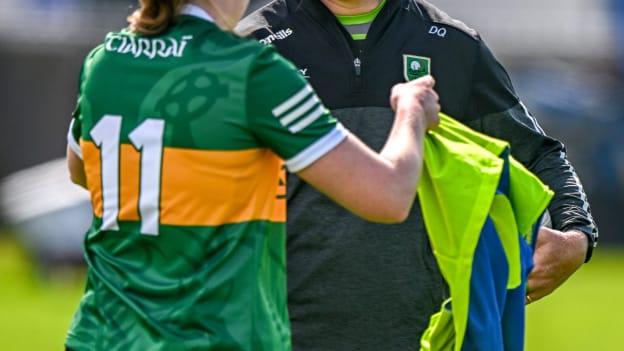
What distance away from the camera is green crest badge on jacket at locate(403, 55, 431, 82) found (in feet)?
16.3

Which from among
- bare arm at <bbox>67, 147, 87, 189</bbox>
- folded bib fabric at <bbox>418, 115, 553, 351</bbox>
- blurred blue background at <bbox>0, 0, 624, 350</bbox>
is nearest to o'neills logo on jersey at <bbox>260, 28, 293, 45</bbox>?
folded bib fabric at <bbox>418, 115, 553, 351</bbox>

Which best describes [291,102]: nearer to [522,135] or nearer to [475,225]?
[475,225]

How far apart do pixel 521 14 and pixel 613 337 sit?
11754 mm

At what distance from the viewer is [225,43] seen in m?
3.87

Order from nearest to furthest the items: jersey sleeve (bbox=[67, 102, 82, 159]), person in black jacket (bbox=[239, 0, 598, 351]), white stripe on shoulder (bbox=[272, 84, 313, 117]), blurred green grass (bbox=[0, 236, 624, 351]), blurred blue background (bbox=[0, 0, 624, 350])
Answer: white stripe on shoulder (bbox=[272, 84, 313, 117])
jersey sleeve (bbox=[67, 102, 82, 159])
person in black jacket (bbox=[239, 0, 598, 351])
blurred green grass (bbox=[0, 236, 624, 351])
blurred blue background (bbox=[0, 0, 624, 350])

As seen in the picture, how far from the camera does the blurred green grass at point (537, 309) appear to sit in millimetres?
13445

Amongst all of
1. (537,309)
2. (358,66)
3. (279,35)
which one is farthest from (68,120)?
(358,66)

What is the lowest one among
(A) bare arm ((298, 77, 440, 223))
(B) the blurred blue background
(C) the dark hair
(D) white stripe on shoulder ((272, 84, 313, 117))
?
(B) the blurred blue background

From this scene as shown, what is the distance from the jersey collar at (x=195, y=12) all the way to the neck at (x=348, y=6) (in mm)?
1104

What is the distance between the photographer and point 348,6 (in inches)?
198

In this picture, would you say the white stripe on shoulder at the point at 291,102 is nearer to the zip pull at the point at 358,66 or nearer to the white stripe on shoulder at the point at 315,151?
the white stripe on shoulder at the point at 315,151

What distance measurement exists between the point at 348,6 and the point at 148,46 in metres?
1.23

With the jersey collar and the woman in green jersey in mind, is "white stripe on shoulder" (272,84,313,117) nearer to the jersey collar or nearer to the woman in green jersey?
the woman in green jersey

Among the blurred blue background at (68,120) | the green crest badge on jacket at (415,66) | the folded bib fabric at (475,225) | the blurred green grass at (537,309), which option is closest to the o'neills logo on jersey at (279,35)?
the green crest badge on jacket at (415,66)
